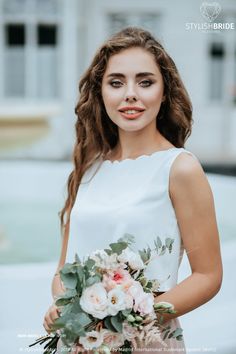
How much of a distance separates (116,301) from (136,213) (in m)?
0.24

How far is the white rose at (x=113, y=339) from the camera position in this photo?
118 cm

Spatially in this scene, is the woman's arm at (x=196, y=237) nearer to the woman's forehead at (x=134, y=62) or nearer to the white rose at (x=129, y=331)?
the white rose at (x=129, y=331)

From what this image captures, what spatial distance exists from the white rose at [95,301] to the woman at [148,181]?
0.46 feet

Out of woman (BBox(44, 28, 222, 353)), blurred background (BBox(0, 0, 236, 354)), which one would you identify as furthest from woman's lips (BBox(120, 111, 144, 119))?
blurred background (BBox(0, 0, 236, 354))

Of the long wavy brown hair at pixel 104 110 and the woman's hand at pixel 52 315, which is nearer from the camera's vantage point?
the woman's hand at pixel 52 315

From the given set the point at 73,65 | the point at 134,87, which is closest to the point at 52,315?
the point at 134,87

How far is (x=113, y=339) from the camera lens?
3.92 feet

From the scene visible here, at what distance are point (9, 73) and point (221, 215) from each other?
6.52 meters

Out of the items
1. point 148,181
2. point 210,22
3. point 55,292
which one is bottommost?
point 55,292

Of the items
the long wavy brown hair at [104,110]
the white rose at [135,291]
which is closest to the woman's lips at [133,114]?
the long wavy brown hair at [104,110]

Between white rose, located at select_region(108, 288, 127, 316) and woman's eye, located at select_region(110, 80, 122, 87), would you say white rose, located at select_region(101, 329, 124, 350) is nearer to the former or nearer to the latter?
white rose, located at select_region(108, 288, 127, 316)

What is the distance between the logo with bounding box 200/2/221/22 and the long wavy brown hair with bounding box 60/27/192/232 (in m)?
0.33

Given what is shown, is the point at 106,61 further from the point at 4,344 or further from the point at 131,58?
the point at 4,344

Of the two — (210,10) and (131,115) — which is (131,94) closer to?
(131,115)
